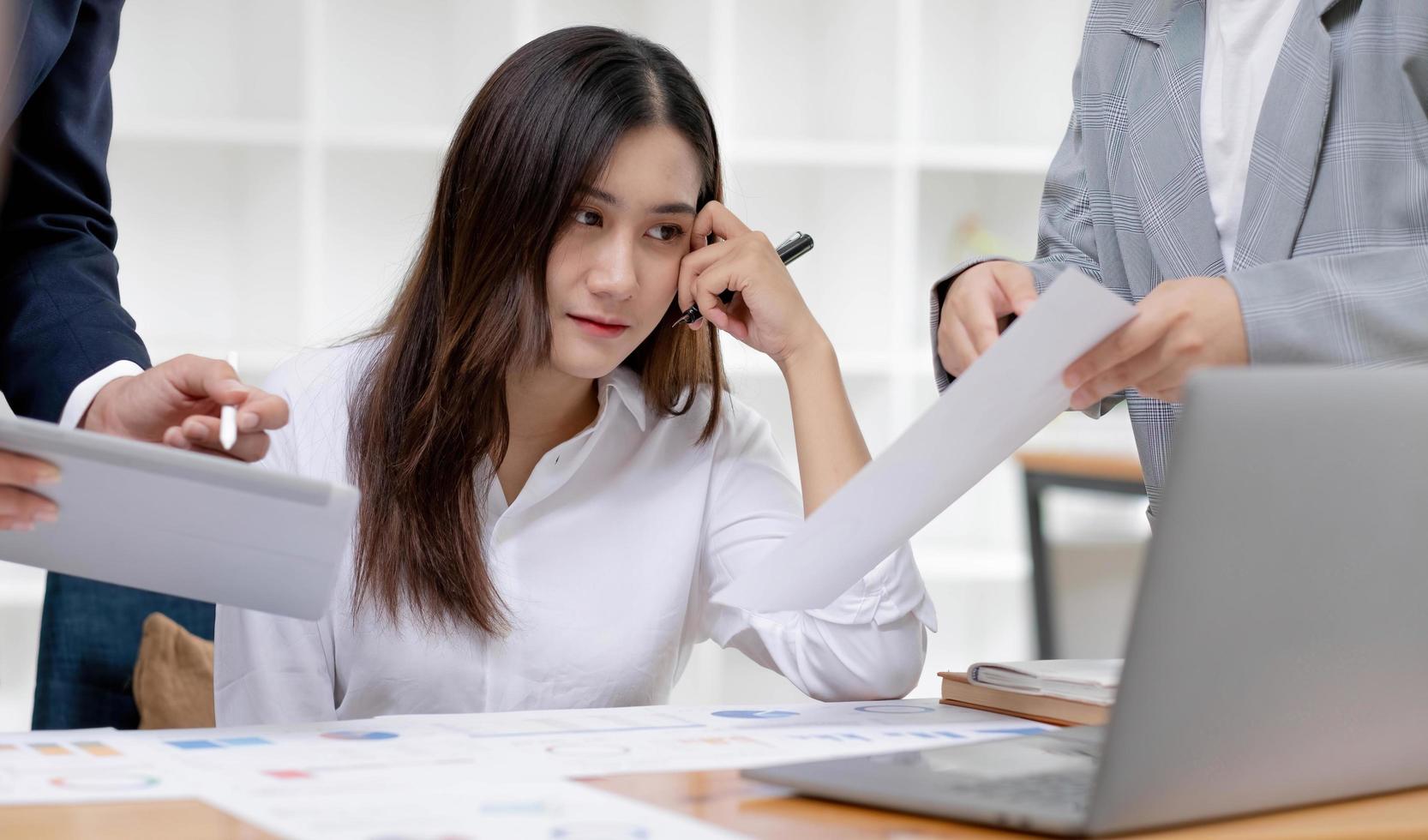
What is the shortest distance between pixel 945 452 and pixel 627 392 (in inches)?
28.8

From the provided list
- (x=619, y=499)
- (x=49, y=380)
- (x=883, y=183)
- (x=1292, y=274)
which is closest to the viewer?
(x=1292, y=274)

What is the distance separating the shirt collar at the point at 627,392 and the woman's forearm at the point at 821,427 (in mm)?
188

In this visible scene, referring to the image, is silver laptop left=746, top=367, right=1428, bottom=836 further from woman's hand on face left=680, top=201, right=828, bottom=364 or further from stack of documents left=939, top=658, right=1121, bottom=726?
woman's hand on face left=680, top=201, right=828, bottom=364

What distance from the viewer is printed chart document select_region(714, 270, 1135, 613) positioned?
74 cm

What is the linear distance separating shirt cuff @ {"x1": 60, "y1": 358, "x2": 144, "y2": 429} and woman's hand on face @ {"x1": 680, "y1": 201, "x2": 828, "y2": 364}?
57 centimetres

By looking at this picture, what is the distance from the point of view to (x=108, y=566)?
920 mm

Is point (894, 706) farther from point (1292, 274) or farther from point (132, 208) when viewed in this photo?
point (132, 208)

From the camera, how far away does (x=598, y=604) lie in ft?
4.62

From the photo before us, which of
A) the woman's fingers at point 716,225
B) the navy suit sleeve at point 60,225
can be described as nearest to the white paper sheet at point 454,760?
the navy suit sleeve at point 60,225

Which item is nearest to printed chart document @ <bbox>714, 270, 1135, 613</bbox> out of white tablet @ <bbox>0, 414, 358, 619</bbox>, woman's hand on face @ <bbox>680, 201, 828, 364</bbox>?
white tablet @ <bbox>0, 414, 358, 619</bbox>

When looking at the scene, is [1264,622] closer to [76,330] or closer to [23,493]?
[23,493]

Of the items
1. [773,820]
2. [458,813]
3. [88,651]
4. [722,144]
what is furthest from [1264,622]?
[722,144]

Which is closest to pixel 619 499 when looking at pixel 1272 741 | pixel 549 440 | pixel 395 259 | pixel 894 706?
pixel 549 440

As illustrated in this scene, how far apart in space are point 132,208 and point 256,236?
26 centimetres
